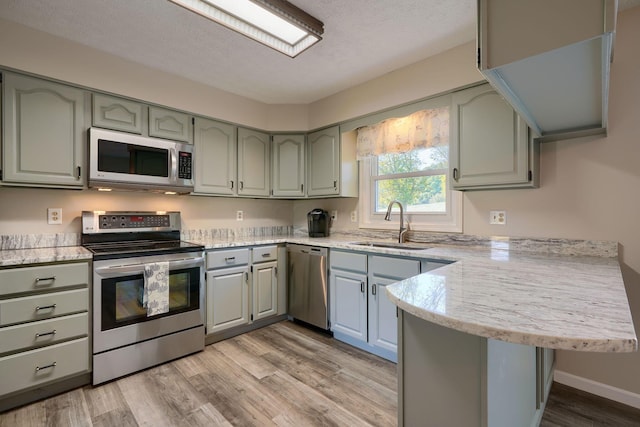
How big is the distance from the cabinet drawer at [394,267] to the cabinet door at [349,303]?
164 millimetres

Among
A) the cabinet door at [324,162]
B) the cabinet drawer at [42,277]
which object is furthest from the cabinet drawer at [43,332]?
the cabinet door at [324,162]

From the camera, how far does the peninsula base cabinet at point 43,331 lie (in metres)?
1.68

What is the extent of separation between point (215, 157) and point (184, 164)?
36cm

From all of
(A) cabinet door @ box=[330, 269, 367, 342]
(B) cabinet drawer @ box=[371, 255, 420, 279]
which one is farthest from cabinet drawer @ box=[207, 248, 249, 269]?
(B) cabinet drawer @ box=[371, 255, 420, 279]

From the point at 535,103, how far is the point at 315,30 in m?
1.39

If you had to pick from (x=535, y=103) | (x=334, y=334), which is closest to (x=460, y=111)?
(x=535, y=103)

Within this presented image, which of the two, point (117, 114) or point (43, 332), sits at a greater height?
point (117, 114)

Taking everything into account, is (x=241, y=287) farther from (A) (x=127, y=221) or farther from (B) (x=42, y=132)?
(B) (x=42, y=132)

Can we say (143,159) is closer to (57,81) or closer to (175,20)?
(57,81)

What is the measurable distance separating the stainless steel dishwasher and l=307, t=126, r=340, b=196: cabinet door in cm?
69

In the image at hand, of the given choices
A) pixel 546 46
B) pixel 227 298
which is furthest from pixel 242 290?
pixel 546 46

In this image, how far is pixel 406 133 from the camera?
2.72 meters

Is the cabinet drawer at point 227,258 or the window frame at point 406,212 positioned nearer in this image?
the window frame at point 406,212

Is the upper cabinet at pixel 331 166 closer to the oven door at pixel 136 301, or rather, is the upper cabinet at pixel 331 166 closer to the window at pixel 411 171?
the window at pixel 411 171
